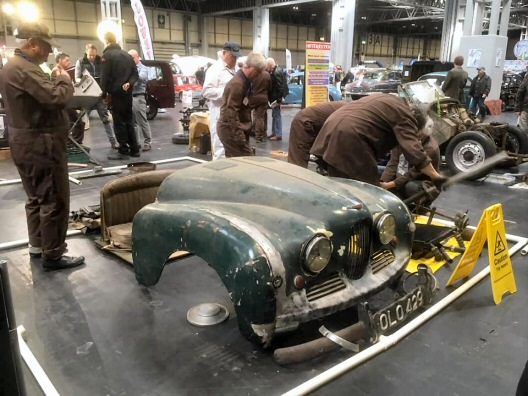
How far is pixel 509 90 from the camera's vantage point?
1839 cm

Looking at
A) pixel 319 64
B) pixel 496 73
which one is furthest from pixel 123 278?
pixel 496 73

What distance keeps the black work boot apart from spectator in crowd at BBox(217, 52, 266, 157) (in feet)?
6.71

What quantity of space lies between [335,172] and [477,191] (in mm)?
3509

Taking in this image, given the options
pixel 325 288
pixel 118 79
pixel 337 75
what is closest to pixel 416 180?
pixel 325 288

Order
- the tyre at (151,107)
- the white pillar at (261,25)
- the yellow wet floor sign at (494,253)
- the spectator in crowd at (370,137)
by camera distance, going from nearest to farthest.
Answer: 1. the yellow wet floor sign at (494,253)
2. the spectator in crowd at (370,137)
3. the tyre at (151,107)
4. the white pillar at (261,25)

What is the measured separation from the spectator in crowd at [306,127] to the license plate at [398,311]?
2.60m

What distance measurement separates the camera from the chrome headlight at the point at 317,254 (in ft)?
7.82

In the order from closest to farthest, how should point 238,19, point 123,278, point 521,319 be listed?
point 521,319, point 123,278, point 238,19

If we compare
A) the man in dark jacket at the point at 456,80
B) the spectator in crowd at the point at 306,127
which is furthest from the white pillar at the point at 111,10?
the spectator in crowd at the point at 306,127

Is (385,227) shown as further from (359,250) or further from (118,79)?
(118,79)

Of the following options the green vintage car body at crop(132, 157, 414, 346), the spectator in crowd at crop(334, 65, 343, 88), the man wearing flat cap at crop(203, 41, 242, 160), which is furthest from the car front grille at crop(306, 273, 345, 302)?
the spectator in crowd at crop(334, 65, 343, 88)

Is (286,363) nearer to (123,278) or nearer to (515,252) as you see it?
(123,278)

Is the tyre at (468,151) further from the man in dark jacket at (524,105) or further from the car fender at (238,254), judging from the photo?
the car fender at (238,254)

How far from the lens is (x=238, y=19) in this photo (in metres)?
34.9
